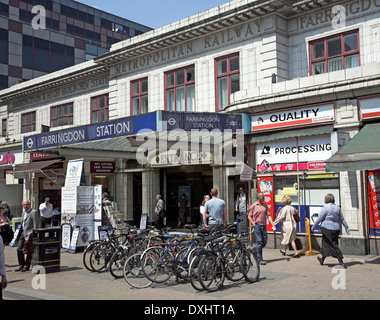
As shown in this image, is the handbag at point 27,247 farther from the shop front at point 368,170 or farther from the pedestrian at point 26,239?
the shop front at point 368,170

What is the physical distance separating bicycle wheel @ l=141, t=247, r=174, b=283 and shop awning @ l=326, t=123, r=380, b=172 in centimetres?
524

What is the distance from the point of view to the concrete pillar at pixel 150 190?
20.4 meters

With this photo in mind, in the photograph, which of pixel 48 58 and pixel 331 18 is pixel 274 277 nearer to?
pixel 331 18

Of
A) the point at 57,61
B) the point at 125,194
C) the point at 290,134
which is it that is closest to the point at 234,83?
the point at 290,134

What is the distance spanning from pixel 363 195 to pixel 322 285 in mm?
4708

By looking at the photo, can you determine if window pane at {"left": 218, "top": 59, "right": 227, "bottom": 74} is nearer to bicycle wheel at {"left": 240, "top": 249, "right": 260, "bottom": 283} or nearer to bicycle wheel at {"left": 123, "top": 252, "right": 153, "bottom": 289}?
bicycle wheel at {"left": 240, "top": 249, "right": 260, "bottom": 283}

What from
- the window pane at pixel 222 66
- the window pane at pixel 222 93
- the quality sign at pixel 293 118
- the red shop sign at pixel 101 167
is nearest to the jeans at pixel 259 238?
the quality sign at pixel 293 118

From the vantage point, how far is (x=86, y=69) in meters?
24.0

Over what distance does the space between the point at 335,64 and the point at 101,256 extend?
34.0 ft

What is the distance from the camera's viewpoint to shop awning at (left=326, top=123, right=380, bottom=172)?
10514 mm

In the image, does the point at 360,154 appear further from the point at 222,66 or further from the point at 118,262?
the point at 222,66

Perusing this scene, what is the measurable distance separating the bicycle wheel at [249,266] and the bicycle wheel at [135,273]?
1.92 meters

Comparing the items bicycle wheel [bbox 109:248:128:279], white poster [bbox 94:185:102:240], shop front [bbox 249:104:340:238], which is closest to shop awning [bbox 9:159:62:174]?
white poster [bbox 94:185:102:240]

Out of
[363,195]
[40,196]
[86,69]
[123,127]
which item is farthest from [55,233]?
[40,196]
